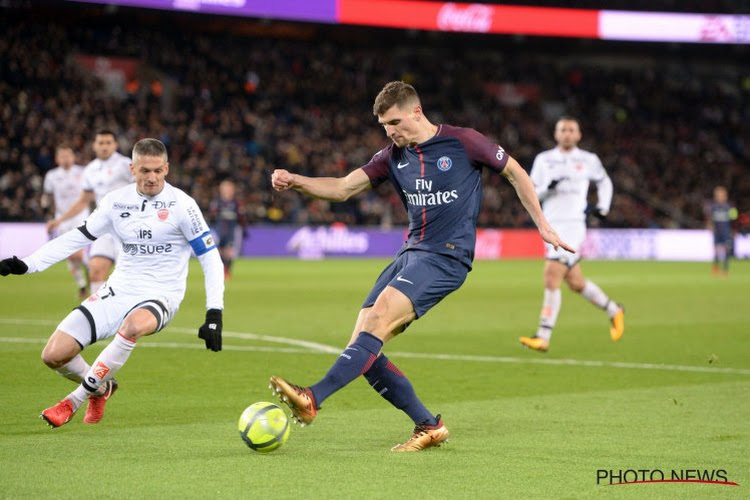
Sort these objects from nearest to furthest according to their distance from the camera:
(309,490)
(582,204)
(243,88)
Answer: (309,490), (582,204), (243,88)

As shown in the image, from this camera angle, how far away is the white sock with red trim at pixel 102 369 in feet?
25.1

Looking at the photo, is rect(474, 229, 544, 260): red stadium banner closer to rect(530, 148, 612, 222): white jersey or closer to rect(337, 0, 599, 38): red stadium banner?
rect(337, 0, 599, 38): red stadium banner

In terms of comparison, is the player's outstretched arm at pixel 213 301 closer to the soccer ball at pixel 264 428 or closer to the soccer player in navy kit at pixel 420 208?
the soccer ball at pixel 264 428

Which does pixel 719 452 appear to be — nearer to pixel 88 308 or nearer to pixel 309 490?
pixel 309 490

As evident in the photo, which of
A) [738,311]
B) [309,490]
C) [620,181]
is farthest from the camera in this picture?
[620,181]

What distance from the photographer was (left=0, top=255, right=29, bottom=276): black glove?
7555mm

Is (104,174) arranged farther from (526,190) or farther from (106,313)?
(526,190)

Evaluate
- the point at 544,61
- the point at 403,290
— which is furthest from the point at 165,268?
the point at 544,61

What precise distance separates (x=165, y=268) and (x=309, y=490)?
2903 millimetres

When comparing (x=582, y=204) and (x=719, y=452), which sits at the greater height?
(x=582, y=204)

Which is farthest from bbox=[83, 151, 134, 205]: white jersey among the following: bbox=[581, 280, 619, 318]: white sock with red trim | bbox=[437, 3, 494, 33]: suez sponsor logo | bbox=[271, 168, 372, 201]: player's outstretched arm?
bbox=[437, 3, 494, 33]: suez sponsor logo

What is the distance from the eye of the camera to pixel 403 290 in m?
6.98

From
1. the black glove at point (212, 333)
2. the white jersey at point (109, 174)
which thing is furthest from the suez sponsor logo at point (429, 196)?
the white jersey at point (109, 174)

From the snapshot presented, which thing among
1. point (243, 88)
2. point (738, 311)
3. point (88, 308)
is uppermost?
point (243, 88)
